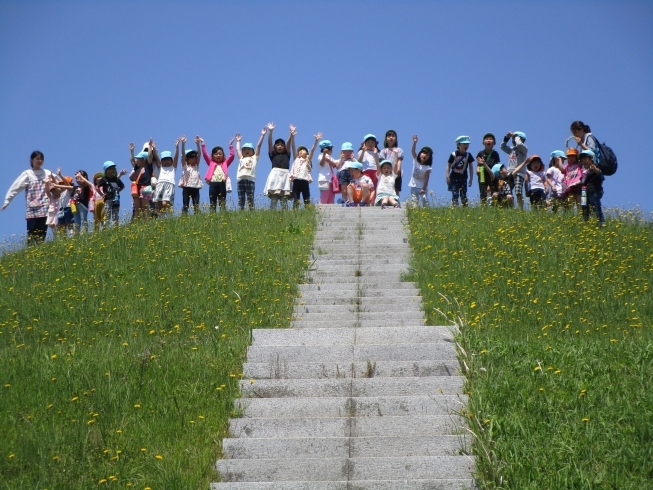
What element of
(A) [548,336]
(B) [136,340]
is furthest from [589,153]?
(B) [136,340]

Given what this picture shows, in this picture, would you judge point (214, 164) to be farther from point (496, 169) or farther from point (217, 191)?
point (496, 169)

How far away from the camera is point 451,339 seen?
10.6m

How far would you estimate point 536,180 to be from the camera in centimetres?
2044

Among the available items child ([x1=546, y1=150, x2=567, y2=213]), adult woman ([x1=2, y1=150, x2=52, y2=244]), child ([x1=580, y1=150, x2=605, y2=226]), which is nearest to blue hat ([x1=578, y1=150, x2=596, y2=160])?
child ([x1=580, y1=150, x2=605, y2=226])

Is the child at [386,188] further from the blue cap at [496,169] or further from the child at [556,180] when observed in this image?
the child at [556,180]

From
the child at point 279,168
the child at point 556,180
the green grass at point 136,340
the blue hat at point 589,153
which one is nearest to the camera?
the green grass at point 136,340

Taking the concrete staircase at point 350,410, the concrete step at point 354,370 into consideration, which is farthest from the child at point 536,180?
the concrete step at point 354,370

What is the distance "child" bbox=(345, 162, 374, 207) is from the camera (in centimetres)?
2075

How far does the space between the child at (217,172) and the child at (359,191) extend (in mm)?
2605

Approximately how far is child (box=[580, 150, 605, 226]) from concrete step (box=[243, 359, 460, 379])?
8504 millimetres

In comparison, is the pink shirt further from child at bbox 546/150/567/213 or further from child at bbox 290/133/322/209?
child at bbox 546/150/567/213

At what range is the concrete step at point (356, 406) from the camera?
29.4ft

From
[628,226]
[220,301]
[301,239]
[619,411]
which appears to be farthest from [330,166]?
[619,411]

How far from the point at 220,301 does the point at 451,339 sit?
3839 mm
